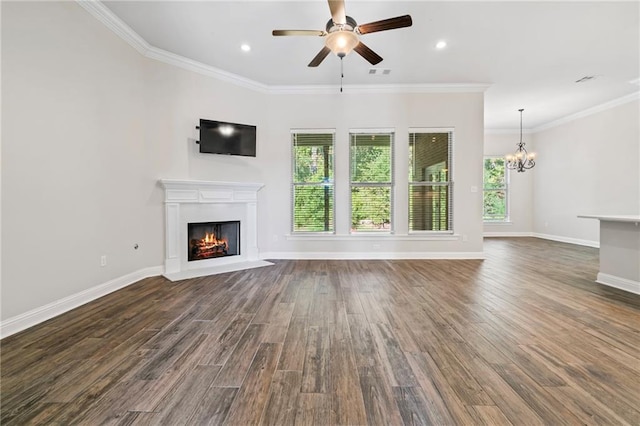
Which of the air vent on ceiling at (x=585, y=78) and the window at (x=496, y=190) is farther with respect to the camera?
the window at (x=496, y=190)

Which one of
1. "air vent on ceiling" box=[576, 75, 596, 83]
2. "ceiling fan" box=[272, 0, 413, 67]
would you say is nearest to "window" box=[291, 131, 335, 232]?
"ceiling fan" box=[272, 0, 413, 67]

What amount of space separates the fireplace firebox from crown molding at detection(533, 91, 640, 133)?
872 centimetres

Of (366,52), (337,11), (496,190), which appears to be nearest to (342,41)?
(337,11)

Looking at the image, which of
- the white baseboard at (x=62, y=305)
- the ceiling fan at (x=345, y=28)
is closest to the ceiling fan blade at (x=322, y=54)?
the ceiling fan at (x=345, y=28)

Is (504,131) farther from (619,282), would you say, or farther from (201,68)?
(201,68)

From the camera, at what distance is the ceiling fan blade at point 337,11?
2.38m

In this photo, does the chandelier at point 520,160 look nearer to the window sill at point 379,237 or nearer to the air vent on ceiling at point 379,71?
the window sill at point 379,237

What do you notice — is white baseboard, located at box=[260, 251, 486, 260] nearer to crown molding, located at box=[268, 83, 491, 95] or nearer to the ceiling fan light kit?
crown molding, located at box=[268, 83, 491, 95]

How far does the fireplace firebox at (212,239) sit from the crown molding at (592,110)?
8.72 metres

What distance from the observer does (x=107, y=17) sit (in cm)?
324

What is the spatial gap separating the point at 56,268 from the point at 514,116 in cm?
967

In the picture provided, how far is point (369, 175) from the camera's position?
5430mm

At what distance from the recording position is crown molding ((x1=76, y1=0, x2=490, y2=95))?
3.23 m

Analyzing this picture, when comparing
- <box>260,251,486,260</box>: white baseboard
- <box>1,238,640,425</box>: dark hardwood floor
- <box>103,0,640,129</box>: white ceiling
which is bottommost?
<box>1,238,640,425</box>: dark hardwood floor
